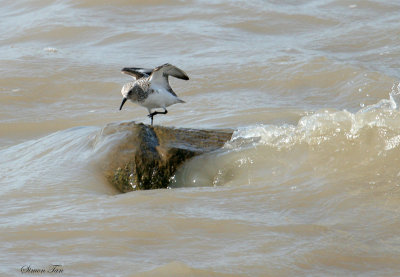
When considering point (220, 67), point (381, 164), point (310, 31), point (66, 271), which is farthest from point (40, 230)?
point (310, 31)

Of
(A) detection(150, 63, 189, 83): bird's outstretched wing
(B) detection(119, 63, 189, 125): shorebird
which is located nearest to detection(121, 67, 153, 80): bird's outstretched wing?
(B) detection(119, 63, 189, 125): shorebird

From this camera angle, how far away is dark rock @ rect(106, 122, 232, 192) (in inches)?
215

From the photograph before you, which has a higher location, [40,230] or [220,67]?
[220,67]

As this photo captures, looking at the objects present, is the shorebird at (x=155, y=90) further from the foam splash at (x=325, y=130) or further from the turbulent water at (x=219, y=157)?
the foam splash at (x=325, y=130)

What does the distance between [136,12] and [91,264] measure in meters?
9.00

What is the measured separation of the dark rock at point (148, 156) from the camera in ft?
17.9

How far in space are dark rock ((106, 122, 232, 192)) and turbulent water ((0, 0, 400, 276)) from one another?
4.0 inches

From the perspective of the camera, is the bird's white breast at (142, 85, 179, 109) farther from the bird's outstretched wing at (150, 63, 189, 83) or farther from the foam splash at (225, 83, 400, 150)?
the foam splash at (225, 83, 400, 150)

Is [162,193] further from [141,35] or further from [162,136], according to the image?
[141,35]

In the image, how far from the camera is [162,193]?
5160 millimetres

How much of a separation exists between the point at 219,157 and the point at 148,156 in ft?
2.08

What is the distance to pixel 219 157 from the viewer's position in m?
5.71

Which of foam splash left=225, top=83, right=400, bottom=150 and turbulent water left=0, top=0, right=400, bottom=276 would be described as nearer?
turbulent water left=0, top=0, right=400, bottom=276
